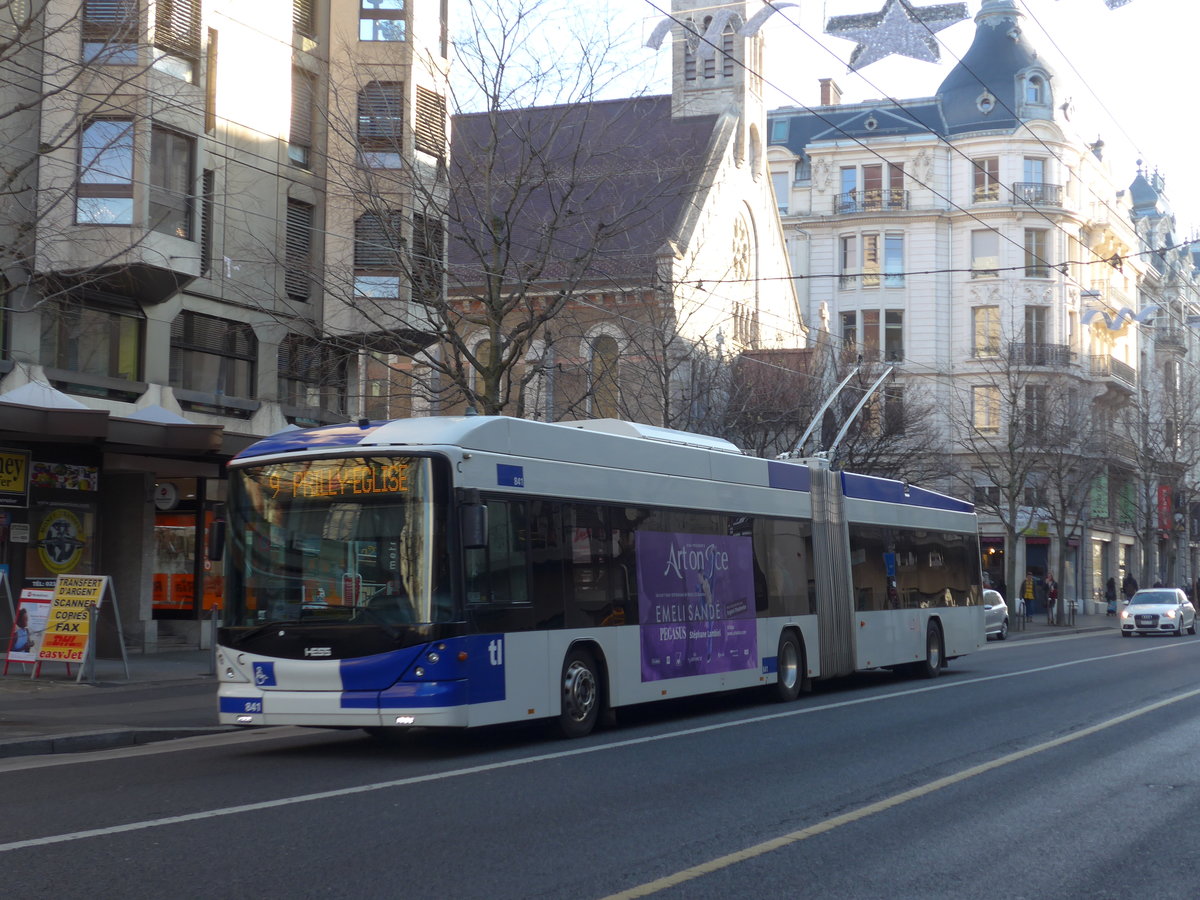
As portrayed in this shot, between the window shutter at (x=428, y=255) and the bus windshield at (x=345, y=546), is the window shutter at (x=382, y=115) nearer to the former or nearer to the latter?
the window shutter at (x=428, y=255)

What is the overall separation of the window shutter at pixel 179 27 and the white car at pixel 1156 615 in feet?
94.8

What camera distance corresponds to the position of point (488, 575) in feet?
41.2

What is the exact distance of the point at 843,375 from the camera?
41719mm

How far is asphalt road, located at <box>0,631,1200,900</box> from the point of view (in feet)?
23.3

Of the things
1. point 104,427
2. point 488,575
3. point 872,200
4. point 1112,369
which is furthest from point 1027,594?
point 488,575

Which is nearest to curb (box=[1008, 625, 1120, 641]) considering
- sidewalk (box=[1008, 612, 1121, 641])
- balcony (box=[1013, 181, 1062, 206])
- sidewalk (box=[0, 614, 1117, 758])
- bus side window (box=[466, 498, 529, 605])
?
sidewalk (box=[1008, 612, 1121, 641])

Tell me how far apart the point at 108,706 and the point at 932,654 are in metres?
12.5

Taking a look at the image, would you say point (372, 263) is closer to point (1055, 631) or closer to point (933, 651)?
point (933, 651)

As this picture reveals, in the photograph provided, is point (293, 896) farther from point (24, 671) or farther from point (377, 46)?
point (377, 46)

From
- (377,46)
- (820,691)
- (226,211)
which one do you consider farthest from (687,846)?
(377,46)

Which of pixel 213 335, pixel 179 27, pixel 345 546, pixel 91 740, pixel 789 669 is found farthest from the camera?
pixel 213 335

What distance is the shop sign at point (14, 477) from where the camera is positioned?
72.9 feet

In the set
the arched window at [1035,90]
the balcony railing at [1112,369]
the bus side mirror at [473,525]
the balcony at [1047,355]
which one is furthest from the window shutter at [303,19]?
the balcony railing at [1112,369]

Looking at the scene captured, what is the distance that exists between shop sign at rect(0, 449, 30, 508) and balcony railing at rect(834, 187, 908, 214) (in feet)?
152
